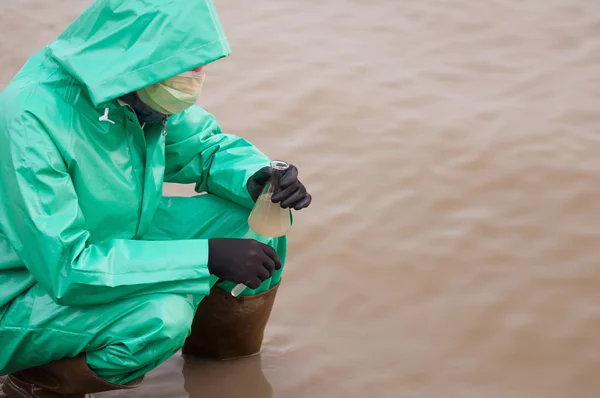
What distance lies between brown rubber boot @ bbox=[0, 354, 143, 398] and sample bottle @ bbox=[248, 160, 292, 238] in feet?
1.64

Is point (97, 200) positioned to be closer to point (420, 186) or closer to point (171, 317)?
point (171, 317)

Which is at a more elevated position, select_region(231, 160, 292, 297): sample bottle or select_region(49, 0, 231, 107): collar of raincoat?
select_region(49, 0, 231, 107): collar of raincoat

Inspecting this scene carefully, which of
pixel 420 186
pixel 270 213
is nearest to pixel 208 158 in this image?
pixel 270 213

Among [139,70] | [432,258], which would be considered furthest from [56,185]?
[432,258]

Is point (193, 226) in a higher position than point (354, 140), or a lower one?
higher

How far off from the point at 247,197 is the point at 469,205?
1.13 meters

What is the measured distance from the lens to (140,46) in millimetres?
1930

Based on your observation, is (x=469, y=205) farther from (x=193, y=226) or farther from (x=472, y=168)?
(x=193, y=226)

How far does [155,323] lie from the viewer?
79.9 inches

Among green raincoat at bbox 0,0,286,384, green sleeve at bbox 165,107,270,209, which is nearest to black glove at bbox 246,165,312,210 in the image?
green sleeve at bbox 165,107,270,209

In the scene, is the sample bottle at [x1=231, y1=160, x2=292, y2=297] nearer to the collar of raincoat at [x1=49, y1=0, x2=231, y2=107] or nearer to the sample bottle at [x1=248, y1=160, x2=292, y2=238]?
the sample bottle at [x1=248, y1=160, x2=292, y2=238]

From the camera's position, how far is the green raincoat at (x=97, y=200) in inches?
75.7

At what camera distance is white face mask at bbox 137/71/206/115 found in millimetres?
2041

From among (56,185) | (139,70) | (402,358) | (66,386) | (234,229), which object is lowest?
(402,358)
